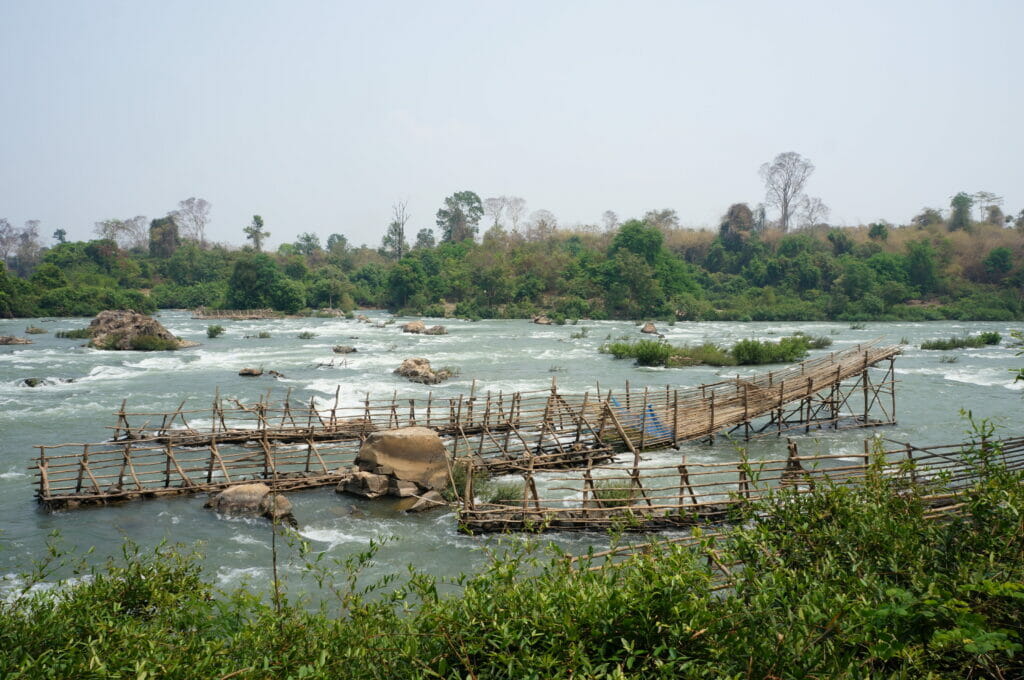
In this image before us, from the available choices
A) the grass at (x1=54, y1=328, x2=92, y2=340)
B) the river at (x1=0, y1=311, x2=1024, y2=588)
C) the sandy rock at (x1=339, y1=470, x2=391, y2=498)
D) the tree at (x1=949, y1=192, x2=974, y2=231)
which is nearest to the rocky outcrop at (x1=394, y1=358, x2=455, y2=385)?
the river at (x1=0, y1=311, x2=1024, y2=588)

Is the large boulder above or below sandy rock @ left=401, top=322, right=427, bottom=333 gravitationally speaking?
below

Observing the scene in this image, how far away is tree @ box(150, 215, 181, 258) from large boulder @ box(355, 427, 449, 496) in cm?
7791

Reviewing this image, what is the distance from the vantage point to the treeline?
54719mm

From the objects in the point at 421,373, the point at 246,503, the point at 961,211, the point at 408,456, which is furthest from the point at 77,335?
the point at 961,211

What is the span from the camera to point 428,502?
11922mm

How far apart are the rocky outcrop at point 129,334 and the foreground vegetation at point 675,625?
32.4 metres

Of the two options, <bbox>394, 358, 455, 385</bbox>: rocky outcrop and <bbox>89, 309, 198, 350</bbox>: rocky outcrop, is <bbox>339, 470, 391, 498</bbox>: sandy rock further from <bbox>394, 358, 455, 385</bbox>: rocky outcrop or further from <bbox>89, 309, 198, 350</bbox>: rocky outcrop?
<bbox>89, 309, 198, 350</bbox>: rocky outcrop

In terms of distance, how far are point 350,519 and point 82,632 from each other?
7.07 meters

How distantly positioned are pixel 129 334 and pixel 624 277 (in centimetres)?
3859

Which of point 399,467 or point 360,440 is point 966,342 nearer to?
point 360,440

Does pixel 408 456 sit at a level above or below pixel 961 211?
below

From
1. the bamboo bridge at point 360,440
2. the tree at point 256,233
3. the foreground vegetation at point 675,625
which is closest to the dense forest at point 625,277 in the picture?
the tree at point 256,233

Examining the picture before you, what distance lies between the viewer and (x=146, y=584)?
18.7ft

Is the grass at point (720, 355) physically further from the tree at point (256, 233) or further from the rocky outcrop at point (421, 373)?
the tree at point (256, 233)
